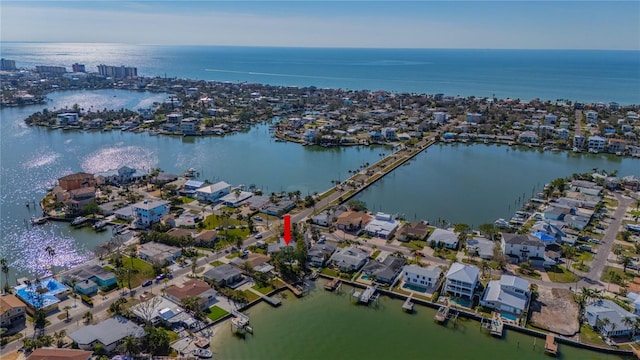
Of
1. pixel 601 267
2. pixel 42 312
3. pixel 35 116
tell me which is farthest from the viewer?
pixel 35 116

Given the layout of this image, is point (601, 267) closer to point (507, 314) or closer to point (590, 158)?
point (507, 314)

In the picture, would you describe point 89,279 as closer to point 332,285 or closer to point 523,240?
point 332,285

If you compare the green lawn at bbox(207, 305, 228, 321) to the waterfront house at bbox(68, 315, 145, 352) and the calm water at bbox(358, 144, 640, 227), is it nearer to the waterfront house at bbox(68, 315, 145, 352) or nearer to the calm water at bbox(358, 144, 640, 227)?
the waterfront house at bbox(68, 315, 145, 352)

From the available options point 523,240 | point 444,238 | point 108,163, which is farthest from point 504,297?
point 108,163

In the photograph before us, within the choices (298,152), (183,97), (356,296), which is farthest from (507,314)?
(183,97)

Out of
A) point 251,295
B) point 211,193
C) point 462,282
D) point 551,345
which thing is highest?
point 211,193

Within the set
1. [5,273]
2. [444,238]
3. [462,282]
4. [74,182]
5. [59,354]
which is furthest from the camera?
[74,182]
